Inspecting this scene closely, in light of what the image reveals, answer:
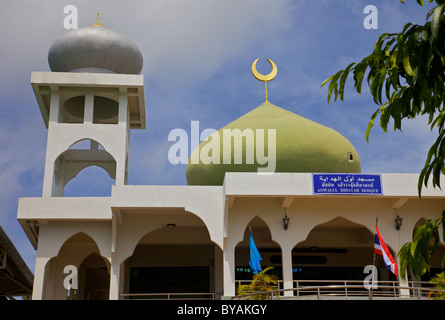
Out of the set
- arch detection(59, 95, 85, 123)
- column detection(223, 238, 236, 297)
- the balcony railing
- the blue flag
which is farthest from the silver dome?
the blue flag

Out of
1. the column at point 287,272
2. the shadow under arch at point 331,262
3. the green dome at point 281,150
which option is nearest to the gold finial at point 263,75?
the green dome at point 281,150

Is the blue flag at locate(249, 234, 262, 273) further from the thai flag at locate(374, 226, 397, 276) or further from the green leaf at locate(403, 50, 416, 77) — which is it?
the green leaf at locate(403, 50, 416, 77)

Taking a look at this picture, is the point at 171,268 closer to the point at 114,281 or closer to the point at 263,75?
the point at 114,281

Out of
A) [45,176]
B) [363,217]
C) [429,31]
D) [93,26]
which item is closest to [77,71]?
[93,26]

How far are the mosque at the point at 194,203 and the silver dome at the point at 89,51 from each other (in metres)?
0.03

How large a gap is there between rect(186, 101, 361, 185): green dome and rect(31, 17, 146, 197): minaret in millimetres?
2549

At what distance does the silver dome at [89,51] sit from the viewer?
18.6 meters

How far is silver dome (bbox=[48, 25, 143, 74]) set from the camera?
18.6 meters

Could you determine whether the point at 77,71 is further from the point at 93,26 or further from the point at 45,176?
the point at 45,176

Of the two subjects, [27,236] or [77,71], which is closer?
[27,236]

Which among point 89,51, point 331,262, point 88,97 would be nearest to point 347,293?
point 331,262

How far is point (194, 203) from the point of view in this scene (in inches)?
615

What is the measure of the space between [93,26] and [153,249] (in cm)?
782
